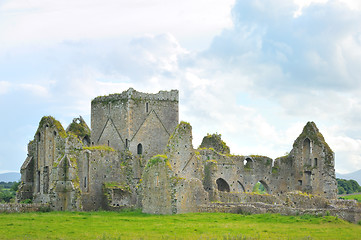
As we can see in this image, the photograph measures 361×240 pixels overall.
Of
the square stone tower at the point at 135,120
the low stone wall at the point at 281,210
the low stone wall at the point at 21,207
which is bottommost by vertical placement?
the low stone wall at the point at 281,210

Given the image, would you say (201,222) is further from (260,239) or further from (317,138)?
(317,138)

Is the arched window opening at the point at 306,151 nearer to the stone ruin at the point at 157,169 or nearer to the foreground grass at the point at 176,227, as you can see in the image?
the stone ruin at the point at 157,169

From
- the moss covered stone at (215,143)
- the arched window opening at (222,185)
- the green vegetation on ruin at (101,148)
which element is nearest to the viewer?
the green vegetation on ruin at (101,148)

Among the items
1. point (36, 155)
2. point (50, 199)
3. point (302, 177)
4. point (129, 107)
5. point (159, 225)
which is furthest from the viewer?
point (302, 177)

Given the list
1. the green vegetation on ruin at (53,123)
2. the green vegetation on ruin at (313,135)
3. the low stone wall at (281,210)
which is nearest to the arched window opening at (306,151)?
the green vegetation on ruin at (313,135)

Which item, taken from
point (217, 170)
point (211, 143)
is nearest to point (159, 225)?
point (217, 170)

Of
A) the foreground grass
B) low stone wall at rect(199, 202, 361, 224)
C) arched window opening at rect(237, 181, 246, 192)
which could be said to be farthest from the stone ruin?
the foreground grass

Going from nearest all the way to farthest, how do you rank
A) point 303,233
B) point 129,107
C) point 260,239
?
point 260,239 → point 303,233 → point 129,107

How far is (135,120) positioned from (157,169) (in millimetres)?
11020

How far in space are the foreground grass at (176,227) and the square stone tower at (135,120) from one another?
1421 centimetres

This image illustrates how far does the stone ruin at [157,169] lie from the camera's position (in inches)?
1822

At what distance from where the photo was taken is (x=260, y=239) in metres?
31.2

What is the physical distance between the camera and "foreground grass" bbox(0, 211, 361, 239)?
106 ft

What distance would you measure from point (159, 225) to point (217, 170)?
1763 cm
